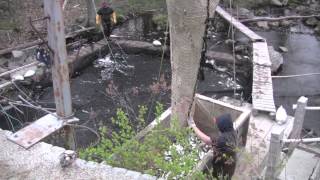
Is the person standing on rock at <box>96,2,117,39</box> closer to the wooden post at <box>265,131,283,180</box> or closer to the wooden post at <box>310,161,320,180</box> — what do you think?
the wooden post at <box>265,131,283,180</box>

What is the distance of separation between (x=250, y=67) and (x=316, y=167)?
24.2 feet

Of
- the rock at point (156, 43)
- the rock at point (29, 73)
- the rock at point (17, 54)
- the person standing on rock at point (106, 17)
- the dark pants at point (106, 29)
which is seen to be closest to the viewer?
the rock at point (29, 73)

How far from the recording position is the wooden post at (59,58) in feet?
15.3

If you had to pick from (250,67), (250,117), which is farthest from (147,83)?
(250,117)

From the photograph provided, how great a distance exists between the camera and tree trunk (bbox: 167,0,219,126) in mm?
6004

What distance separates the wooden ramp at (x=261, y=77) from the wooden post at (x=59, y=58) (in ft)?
15.7

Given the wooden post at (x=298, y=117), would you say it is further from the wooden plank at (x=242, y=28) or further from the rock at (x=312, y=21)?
the rock at (x=312, y=21)

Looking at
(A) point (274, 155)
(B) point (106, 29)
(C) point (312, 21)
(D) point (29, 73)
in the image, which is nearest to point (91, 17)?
(B) point (106, 29)

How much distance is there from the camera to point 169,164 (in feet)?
14.1

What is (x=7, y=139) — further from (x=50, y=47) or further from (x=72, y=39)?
(x=72, y=39)

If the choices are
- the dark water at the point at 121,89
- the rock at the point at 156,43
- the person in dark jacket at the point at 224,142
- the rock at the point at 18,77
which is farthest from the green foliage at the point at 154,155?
the rock at the point at 156,43

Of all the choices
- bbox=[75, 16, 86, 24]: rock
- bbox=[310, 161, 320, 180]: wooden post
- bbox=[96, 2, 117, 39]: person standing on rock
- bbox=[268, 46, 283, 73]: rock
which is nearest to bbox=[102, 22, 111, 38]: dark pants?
bbox=[96, 2, 117, 39]: person standing on rock

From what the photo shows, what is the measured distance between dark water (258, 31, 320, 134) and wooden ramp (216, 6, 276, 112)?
964mm

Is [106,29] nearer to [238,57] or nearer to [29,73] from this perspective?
[29,73]
